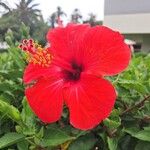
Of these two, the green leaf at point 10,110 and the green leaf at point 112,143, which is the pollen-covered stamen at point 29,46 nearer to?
the green leaf at point 10,110

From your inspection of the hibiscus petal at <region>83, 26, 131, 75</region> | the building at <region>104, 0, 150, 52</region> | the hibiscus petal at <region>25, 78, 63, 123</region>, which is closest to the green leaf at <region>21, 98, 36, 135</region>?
the hibiscus petal at <region>25, 78, 63, 123</region>

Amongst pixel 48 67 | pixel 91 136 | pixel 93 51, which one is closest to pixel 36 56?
pixel 48 67

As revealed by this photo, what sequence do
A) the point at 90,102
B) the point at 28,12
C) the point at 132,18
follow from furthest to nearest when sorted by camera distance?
the point at 28,12 → the point at 132,18 → the point at 90,102

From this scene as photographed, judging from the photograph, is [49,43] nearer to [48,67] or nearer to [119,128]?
[48,67]

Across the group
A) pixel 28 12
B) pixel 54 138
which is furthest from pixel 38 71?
pixel 28 12

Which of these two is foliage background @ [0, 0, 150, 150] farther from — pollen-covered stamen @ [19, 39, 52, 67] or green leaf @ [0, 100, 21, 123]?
pollen-covered stamen @ [19, 39, 52, 67]

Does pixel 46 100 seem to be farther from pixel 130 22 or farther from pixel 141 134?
pixel 130 22

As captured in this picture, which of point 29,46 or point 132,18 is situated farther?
point 132,18

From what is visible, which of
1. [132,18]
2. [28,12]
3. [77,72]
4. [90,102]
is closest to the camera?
[90,102]
